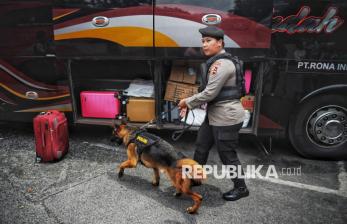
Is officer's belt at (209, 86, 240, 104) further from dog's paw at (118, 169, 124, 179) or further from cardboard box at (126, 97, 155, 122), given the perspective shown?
cardboard box at (126, 97, 155, 122)

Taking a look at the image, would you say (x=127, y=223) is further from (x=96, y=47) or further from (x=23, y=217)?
(x=96, y=47)

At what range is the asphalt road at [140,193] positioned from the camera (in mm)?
3281

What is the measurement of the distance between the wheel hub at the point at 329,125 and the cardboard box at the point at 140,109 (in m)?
2.18

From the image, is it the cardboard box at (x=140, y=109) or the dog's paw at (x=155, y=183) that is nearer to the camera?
the dog's paw at (x=155, y=183)

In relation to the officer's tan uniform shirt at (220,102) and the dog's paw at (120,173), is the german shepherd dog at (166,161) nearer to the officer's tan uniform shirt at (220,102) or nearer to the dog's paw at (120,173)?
the dog's paw at (120,173)

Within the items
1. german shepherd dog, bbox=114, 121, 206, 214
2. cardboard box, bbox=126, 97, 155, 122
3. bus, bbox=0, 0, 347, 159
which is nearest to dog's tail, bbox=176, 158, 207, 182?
german shepherd dog, bbox=114, 121, 206, 214

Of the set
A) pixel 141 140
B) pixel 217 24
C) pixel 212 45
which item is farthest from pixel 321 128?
pixel 141 140

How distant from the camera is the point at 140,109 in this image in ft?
15.8

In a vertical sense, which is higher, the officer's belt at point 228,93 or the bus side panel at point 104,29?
the bus side panel at point 104,29

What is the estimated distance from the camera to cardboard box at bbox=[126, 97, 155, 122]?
187 inches

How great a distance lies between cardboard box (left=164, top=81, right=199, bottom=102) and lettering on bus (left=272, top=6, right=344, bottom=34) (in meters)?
1.33

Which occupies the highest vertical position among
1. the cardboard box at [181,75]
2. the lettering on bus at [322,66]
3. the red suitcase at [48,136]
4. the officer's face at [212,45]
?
the officer's face at [212,45]

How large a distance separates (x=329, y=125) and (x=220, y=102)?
1940 mm

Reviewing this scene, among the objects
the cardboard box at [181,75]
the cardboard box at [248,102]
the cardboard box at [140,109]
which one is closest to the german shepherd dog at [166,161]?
the cardboard box at [140,109]
